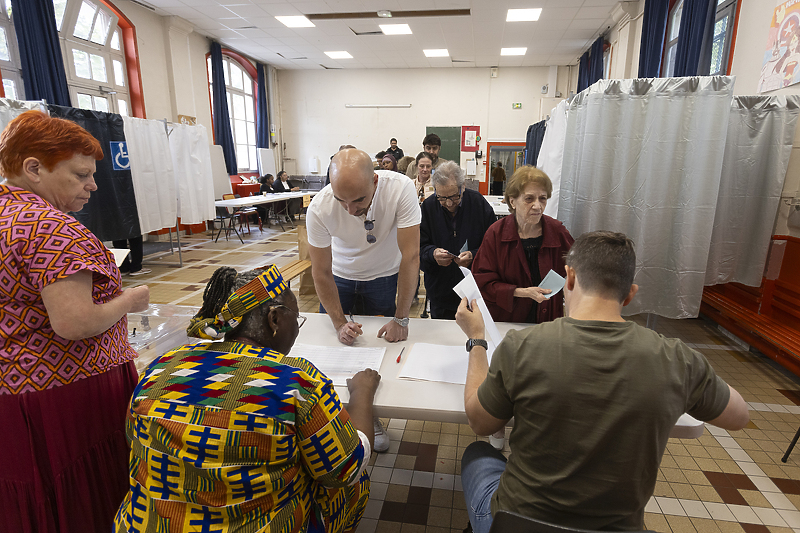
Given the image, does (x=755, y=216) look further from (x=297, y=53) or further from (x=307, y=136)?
(x=307, y=136)

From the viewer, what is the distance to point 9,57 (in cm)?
610

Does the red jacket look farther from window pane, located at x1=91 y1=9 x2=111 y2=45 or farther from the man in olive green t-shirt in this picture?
window pane, located at x1=91 y1=9 x2=111 y2=45

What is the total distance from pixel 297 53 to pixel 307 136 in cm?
282

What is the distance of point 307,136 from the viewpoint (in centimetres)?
1323

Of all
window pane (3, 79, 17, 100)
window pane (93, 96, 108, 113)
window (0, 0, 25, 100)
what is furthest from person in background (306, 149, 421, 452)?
window pane (93, 96, 108, 113)

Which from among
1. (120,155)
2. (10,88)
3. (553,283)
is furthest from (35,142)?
(10,88)

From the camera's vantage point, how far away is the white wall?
12.1 meters

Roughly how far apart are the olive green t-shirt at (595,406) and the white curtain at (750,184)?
317cm

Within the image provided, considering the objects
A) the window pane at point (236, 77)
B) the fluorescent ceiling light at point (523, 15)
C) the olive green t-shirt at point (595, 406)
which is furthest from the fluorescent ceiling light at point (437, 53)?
the olive green t-shirt at point (595, 406)

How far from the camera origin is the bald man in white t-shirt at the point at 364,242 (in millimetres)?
1786

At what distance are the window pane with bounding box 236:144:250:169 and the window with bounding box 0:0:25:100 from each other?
5399 mm

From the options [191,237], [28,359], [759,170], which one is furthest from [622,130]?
[191,237]

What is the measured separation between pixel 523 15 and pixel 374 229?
7604 mm

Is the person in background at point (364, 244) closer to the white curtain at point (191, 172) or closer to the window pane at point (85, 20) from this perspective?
the white curtain at point (191, 172)
